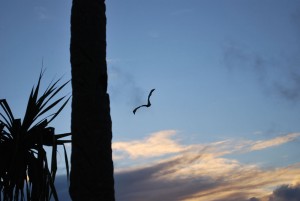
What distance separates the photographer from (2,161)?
22.7 feet

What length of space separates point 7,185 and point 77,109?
373 cm

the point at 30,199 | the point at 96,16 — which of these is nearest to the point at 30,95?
the point at 30,199

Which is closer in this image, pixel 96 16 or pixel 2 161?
pixel 96 16

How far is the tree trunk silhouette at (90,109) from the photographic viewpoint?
381cm

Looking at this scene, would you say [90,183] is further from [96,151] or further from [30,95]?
[30,95]

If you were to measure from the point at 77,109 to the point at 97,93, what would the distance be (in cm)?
27

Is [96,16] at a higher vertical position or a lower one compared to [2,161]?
higher

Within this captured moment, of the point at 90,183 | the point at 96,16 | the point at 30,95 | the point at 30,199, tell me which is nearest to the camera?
the point at 90,183

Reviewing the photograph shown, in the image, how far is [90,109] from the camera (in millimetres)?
3969

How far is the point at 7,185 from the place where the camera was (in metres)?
6.92

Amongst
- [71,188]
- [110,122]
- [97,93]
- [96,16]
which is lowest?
[71,188]

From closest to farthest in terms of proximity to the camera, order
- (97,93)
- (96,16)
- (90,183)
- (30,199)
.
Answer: (90,183) < (97,93) < (96,16) < (30,199)

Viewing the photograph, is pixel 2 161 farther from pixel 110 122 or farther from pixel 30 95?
pixel 110 122

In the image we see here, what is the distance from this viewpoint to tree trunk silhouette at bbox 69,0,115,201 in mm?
3807
